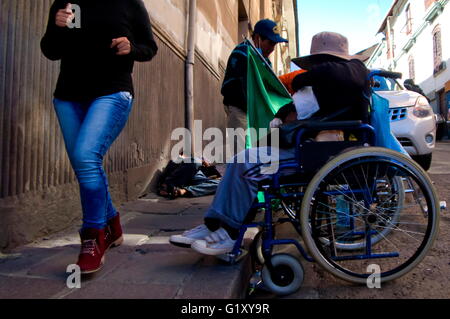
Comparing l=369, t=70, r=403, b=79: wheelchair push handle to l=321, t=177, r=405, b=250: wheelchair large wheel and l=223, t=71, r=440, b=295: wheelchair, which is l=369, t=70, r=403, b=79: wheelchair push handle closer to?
l=223, t=71, r=440, b=295: wheelchair

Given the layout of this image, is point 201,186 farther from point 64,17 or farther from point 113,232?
point 64,17

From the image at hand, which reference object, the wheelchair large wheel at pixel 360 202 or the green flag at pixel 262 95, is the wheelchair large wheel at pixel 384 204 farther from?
the green flag at pixel 262 95

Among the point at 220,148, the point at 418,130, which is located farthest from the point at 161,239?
the point at 220,148

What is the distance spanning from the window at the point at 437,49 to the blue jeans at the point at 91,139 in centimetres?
2426

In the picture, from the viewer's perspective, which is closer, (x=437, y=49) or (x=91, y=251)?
(x=91, y=251)

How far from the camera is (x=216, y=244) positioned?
1897mm

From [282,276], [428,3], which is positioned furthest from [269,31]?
[428,3]

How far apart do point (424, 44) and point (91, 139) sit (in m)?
27.7

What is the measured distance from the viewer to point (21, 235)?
2375 millimetres

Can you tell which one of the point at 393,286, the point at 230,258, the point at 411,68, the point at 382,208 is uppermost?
the point at 411,68

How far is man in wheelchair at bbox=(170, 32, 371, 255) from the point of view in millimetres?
1896

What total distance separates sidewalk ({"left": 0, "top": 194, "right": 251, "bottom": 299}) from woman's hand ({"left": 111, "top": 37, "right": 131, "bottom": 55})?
117 cm
